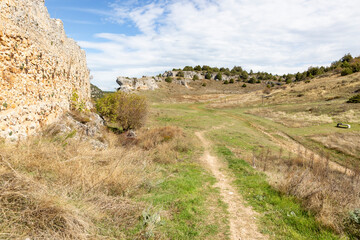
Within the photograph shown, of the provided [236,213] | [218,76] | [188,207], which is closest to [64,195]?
[188,207]

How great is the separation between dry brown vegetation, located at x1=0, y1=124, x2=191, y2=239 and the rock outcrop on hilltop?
2.35m

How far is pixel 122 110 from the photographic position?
19844 millimetres

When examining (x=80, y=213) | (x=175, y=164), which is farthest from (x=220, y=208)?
(x=175, y=164)

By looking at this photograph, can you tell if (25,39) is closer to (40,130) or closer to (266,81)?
(40,130)

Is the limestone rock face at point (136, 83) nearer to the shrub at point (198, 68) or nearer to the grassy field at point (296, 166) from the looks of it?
the grassy field at point (296, 166)

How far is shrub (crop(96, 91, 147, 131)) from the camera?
1975 cm

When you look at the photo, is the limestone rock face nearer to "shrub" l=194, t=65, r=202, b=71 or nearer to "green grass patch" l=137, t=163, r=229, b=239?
"shrub" l=194, t=65, r=202, b=71

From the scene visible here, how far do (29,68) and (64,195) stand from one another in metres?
7.49

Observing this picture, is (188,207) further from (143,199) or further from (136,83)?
(136,83)

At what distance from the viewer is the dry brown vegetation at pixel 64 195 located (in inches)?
135

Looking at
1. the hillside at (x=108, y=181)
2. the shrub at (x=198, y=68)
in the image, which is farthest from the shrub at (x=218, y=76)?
the hillside at (x=108, y=181)

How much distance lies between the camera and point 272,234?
198 inches

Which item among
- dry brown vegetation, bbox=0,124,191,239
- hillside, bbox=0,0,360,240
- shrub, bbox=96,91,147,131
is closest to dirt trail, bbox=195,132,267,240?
hillside, bbox=0,0,360,240

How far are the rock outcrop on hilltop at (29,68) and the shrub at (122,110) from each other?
640 centimetres
